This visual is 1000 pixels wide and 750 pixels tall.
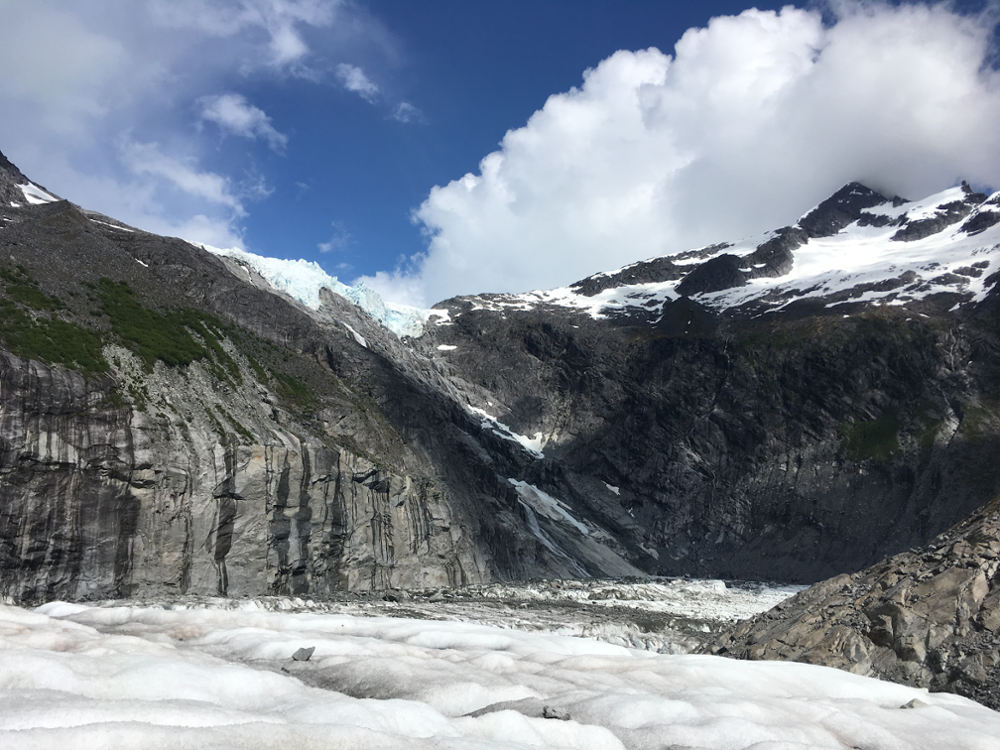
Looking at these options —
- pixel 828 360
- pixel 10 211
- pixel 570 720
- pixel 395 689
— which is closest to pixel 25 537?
pixel 395 689

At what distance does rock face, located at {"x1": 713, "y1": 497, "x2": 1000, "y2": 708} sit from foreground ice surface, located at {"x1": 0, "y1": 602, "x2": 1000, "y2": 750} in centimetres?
434

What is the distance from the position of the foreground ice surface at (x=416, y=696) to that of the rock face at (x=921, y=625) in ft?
14.2

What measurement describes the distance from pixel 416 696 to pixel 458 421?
329 ft

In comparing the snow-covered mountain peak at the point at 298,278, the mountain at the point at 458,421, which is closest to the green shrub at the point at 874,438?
the mountain at the point at 458,421

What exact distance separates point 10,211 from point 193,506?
184 feet

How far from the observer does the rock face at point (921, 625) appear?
75.4 feet

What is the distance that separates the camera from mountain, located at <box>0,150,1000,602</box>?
47.2 metres

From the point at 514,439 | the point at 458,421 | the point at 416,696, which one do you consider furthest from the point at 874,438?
the point at 416,696

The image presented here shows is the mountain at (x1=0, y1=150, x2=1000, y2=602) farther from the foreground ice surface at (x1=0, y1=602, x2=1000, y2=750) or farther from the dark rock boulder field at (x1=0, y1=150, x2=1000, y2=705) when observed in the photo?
the foreground ice surface at (x1=0, y1=602, x2=1000, y2=750)

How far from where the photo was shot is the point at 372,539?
6266cm

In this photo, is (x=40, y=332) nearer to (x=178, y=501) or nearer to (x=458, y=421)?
(x=178, y=501)

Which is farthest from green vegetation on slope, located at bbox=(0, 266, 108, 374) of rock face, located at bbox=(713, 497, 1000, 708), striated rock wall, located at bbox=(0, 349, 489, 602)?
rock face, located at bbox=(713, 497, 1000, 708)

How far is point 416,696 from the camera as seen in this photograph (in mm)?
15586

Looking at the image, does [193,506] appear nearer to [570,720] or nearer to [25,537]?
[25,537]
